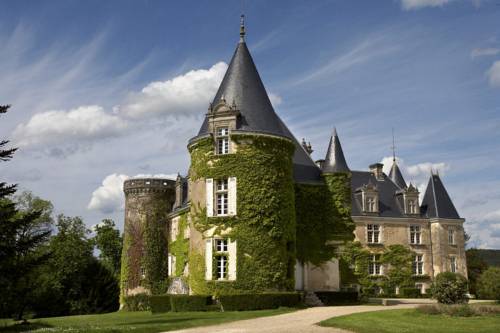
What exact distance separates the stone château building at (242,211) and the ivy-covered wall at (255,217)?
5 cm

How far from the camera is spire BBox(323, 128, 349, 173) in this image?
112 ft

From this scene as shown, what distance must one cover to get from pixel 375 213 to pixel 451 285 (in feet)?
81.7

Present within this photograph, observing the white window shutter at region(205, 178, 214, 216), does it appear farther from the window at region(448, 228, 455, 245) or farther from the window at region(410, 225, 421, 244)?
the window at region(448, 228, 455, 245)

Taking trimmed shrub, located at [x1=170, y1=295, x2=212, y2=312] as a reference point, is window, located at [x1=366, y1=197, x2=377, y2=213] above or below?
above

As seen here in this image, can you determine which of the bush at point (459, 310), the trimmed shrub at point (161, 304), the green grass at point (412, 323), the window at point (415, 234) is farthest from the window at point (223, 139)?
the window at point (415, 234)

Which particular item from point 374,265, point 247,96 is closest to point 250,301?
point 247,96

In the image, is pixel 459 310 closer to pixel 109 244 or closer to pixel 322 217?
pixel 322 217

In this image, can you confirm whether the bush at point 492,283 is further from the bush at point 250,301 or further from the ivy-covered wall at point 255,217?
the bush at point 250,301

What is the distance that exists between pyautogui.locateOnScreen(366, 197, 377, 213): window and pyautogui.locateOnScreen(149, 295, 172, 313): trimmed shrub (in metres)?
23.8

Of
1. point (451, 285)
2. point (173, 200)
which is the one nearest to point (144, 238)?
point (173, 200)

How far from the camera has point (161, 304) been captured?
29.1 m

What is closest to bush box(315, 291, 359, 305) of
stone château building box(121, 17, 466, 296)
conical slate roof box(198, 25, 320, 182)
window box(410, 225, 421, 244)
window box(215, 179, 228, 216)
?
stone château building box(121, 17, 466, 296)

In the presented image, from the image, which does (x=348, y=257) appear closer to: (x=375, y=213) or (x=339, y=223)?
(x=375, y=213)

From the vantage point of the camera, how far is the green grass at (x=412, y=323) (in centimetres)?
1658
